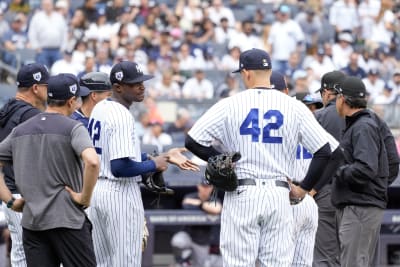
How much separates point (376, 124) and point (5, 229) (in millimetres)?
4835

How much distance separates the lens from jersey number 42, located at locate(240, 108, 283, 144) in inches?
268

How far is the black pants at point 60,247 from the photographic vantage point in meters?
6.67

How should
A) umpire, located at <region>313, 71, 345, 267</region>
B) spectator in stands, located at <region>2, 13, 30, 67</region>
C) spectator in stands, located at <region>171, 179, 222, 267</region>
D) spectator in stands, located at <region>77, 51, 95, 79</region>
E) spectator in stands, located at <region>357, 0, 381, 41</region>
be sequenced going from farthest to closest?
spectator in stands, located at <region>357, 0, 381, 41</region> → spectator in stands, located at <region>2, 13, 30, 67</region> → spectator in stands, located at <region>77, 51, 95, 79</region> → spectator in stands, located at <region>171, 179, 222, 267</region> → umpire, located at <region>313, 71, 345, 267</region>

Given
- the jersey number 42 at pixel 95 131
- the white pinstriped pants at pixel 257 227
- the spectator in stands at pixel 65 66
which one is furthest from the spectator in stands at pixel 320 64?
the white pinstriped pants at pixel 257 227

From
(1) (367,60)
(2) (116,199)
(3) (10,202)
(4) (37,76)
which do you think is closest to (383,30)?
(1) (367,60)

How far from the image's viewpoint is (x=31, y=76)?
773 cm

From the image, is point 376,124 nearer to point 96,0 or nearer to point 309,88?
point 309,88

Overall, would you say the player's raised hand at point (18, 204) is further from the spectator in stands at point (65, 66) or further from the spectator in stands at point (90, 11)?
the spectator in stands at point (90, 11)

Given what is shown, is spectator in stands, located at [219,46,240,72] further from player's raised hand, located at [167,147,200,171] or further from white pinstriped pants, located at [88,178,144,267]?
player's raised hand, located at [167,147,200,171]

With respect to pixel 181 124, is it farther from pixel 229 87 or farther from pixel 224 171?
pixel 224 171

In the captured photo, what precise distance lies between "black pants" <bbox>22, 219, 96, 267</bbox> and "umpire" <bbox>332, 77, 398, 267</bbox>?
221 centimetres

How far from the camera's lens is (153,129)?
15.1m

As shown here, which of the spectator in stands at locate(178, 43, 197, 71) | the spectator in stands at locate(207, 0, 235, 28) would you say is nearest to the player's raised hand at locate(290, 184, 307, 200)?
the spectator in stands at locate(178, 43, 197, 71)

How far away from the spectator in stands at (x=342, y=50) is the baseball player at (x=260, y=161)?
41.2ft
